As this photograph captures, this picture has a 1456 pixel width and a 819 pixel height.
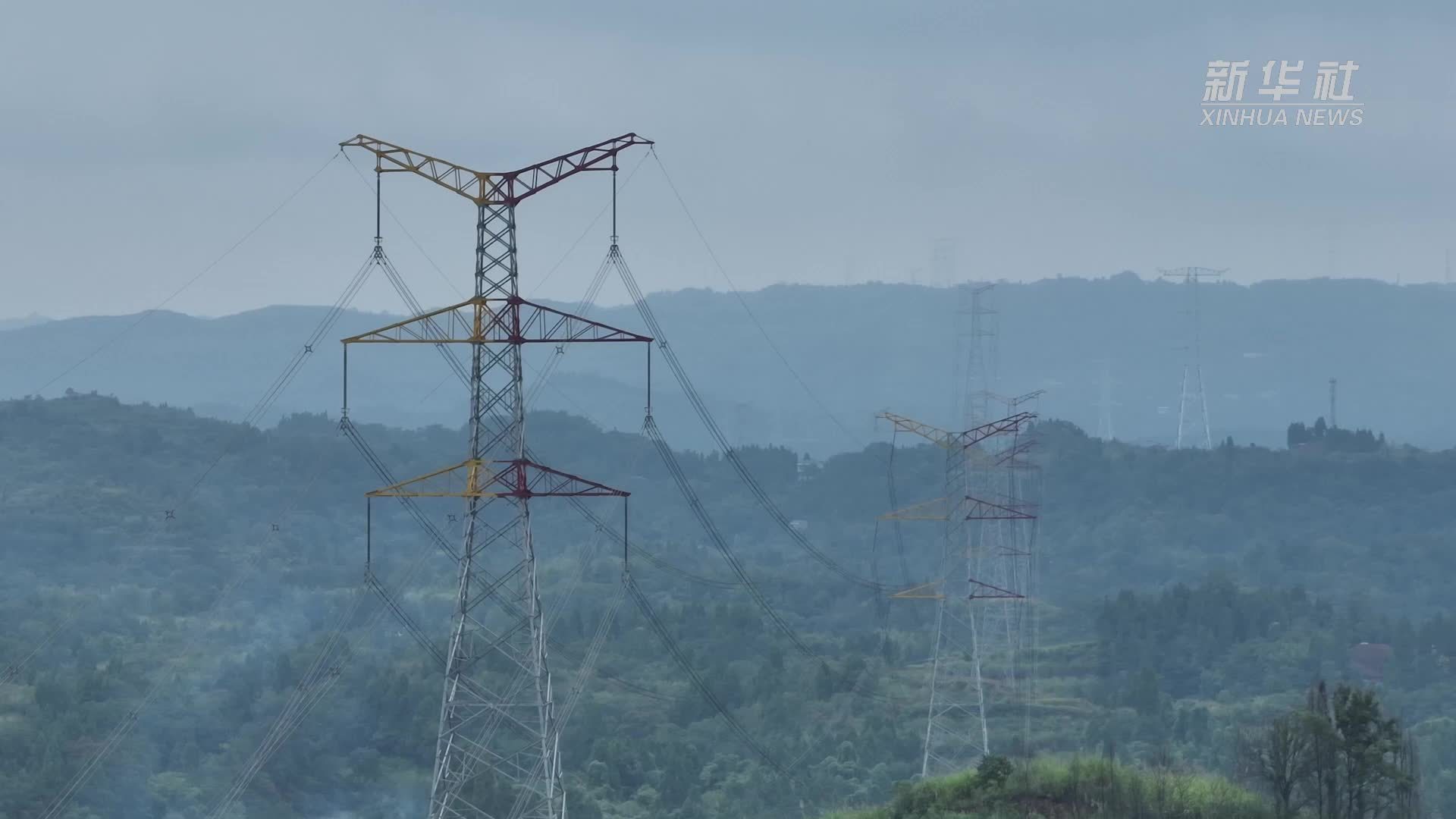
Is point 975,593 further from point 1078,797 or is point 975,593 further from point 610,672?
point 1078,797

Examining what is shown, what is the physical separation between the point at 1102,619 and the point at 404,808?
6765 cm

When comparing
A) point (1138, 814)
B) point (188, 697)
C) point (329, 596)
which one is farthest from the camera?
point (329, 596)

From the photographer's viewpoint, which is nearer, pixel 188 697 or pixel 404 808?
pixel 404 808

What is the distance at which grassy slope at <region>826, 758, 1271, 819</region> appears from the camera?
4844cm

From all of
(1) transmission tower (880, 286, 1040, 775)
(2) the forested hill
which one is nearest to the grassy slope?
(1) transmission tower (880, 286, 1040, 775)

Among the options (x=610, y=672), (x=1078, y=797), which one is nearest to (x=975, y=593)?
(x=610, y=672)

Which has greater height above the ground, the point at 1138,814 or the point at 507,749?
the point at 1138,814

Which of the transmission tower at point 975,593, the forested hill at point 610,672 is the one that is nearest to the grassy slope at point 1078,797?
the transmission tower at point 975,593

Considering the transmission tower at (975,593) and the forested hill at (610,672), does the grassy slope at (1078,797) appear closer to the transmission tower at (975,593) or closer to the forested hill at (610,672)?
the transmission tower at (975,593)

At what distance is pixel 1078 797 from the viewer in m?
49.4

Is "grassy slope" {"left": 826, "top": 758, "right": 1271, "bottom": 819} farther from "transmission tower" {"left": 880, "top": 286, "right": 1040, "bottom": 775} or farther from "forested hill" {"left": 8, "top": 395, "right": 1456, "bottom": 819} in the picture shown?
"forested hill" {"left": 8, "top": 395, "right": 1456, "bottom": 819}

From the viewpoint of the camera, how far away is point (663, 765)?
10606 centimetres

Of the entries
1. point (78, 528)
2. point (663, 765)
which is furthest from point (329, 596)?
point (663, 765)

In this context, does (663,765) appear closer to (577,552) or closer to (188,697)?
(188,697)
